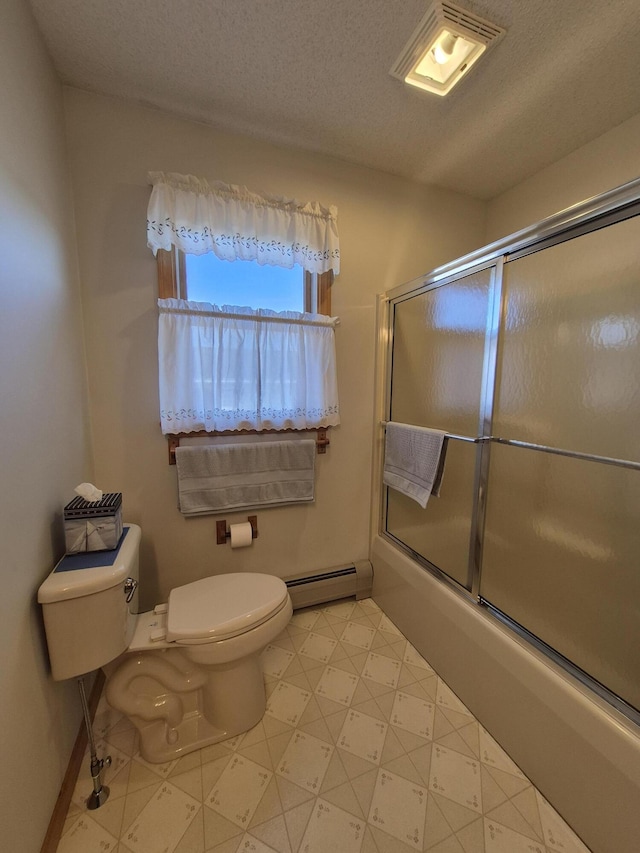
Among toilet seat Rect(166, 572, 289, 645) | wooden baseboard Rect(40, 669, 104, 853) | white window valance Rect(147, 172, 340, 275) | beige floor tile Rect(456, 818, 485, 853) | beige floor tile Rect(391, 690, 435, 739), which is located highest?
white window valance Rect(147, 172, 340, 275)

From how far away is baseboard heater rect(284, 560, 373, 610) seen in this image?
71.9 inches

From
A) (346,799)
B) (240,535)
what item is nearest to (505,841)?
(346,799)

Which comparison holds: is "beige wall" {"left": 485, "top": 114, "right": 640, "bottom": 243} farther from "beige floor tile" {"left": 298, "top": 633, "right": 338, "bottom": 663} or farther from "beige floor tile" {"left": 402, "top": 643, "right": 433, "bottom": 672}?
"beige floor tile" {"left": 298, "top": 633, "right": 338, "bottom": 663}

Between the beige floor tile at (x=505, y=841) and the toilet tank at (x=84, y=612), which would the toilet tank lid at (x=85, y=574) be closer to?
the toilet tank at (x=84, y=612)

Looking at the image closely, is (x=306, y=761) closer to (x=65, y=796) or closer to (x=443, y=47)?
(x=65, y=796)

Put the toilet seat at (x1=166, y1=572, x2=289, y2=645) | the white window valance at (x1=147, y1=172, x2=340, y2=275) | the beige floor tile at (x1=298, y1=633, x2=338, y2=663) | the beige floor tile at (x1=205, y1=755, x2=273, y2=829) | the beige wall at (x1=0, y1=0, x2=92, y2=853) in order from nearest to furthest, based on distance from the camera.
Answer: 1. the beige wall at (x1=0, y1=0, x2=92, y2=853)
2. the beige floor tile at (x1=205, y1=755, x2=273, y2=829)
3. the toilet seat at (x1=166, y1=572, x2=289, y2=645)
4. the white window valance at (x1=147, y1=172, x2=340, y2=275)
5. the beige floor tile at (x1=298, y1=633, x2=338, y2=663)

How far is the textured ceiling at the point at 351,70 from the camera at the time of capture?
40.8 inches

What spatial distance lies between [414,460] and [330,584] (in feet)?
2.83

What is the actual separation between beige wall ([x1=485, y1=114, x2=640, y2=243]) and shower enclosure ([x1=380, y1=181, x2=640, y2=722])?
55cm

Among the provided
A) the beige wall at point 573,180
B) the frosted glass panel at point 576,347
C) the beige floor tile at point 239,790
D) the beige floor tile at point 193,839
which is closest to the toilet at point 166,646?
the beige floor tile at point 239,790

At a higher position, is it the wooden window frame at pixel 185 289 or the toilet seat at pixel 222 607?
the wooden window frame at pixel 185 289

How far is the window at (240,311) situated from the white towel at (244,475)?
0.36ft

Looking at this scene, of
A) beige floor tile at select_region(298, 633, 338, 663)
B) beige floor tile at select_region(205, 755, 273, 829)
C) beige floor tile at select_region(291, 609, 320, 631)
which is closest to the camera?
beige floor tile at select_region(205, 755, 273, 829)

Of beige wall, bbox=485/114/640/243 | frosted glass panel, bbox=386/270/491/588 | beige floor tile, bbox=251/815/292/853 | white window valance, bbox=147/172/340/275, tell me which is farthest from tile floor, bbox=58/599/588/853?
beige wall, bbox=485/114/640/243
